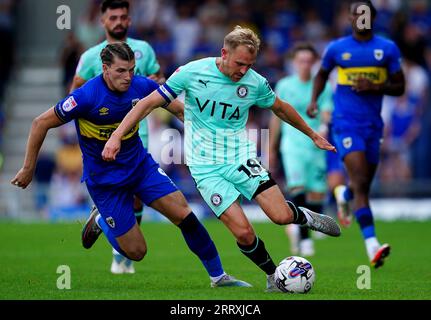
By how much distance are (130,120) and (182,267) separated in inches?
152

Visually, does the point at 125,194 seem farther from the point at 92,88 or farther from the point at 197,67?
the point at 197,67

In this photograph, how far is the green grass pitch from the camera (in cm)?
1002

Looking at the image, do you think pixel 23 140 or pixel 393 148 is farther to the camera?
pixel 23 140

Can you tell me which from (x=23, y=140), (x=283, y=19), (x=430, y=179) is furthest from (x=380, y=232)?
(x=23, y=140)

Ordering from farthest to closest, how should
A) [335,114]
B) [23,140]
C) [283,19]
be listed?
[23,140] < [283,19] < [335,114]

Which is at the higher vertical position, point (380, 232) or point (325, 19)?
point (325, 19)

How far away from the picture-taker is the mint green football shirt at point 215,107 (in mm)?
10328

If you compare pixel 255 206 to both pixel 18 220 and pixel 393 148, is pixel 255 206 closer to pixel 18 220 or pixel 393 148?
pixel 393 148

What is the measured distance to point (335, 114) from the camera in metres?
13.8

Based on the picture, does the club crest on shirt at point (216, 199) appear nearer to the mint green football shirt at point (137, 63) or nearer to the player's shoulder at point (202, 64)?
the player's shoulder at point (202, 64)

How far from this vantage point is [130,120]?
992 centimetres

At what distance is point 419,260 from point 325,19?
12880 millimetres

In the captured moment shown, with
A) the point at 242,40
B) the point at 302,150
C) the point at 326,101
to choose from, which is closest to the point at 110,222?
the point at 242,40

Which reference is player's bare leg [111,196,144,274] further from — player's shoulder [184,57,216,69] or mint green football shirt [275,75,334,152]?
mint green football shirt [275,75,334,152]
